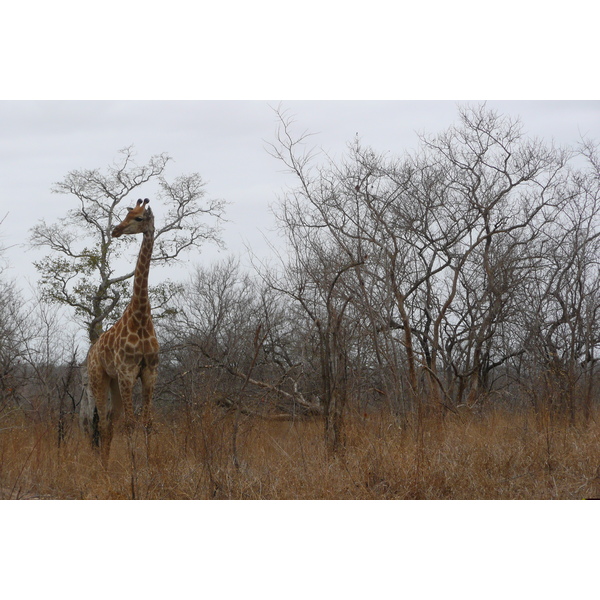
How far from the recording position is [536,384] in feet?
29.3

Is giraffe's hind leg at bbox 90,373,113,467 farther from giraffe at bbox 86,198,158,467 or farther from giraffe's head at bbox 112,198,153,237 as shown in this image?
giraffe's head at bbox 112,198,153,237

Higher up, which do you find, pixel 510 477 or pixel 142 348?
pixel 142 348

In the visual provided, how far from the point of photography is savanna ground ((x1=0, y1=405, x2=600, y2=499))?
6.13m

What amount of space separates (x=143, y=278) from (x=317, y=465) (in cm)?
325

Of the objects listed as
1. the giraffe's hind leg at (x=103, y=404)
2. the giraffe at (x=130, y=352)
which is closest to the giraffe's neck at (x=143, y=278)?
the giraffe at (x=130, y=352)

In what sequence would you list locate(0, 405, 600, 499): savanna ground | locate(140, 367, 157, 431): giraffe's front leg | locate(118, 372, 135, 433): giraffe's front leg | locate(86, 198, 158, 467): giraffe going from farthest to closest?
locate(86, 198, 158, 467): giraffe < locate(140, 367, 157, 431): giraffe's front leg < locate(118, 372, 135, 433): giraffe's front leg < locate(0, 405, 600, 499): savanna ground

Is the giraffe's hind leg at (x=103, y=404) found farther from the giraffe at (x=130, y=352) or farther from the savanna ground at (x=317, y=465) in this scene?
the savanna ground at (x=317, y=465)

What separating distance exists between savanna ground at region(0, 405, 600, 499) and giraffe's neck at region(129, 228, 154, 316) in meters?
1.46

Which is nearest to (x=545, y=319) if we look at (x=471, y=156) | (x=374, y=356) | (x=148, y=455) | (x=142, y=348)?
(x=471, y=156)

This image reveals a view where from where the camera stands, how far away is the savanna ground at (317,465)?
6.13m

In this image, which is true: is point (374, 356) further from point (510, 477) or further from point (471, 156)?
point (471, 156)

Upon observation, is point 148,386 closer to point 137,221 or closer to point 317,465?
point 137,221

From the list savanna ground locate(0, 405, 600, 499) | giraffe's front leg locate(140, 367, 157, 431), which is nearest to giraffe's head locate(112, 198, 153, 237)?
giraffe's front leg locate(140, 367, 157, 431)

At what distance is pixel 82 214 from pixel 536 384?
9900mm
